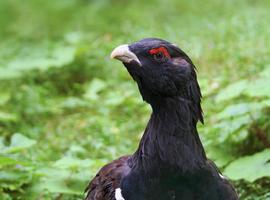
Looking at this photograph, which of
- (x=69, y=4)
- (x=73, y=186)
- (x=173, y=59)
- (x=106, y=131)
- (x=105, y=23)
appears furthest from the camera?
(x=69, y=4)

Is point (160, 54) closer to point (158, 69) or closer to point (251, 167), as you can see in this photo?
point (158, 69)

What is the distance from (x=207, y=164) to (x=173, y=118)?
0.36 m

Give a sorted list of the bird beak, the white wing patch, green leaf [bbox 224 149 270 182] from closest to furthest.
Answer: the bird beak
the white wing patch
green leaf [bbox 224 149 270 182]

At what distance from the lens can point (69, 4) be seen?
1116 centimetres

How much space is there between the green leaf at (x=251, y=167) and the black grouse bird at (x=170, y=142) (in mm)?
942

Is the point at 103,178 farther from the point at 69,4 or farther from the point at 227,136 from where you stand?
the point at 69,4

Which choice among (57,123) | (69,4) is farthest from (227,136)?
(69,4)

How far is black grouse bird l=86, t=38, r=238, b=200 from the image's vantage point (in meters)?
3.95

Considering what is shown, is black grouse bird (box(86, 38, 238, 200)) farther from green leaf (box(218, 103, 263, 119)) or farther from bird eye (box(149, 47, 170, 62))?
green leaf (box(218, 103, 263, 119))

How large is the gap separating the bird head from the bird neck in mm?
56

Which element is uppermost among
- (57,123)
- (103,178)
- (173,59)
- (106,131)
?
(57,123)

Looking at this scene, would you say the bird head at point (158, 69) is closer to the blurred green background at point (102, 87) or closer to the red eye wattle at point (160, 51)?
the red eye wattle at point (160, 51)

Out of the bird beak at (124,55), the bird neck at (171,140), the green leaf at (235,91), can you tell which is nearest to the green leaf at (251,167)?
the green leaf at (235,91)

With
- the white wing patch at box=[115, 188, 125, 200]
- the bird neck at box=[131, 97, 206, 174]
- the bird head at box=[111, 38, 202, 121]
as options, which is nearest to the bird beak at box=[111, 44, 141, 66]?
the bird head at box=[111, 38, 202, 121]
